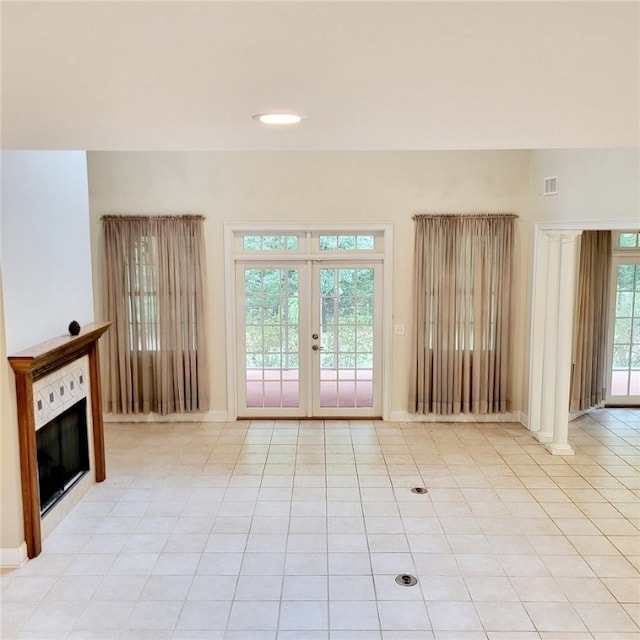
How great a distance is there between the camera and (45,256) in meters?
3.90

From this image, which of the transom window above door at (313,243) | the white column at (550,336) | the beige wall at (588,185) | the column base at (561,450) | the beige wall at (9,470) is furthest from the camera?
the transom window above door at (313,243)

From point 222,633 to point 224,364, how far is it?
372 cm

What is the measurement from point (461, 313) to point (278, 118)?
4762mm

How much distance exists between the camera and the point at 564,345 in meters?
5.43

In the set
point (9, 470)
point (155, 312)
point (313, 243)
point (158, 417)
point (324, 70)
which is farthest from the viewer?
point (158, 417)

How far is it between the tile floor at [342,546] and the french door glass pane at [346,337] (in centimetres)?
86

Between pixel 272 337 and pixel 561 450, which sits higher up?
pixel 272 337

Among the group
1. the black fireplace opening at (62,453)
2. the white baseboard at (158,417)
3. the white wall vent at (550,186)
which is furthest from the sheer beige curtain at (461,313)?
the black fireplace opening at (62,453)

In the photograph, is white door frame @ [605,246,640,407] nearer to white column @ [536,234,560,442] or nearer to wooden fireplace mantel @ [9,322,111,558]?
white column @ [536,234,560,442]

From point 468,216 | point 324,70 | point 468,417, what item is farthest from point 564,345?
point 324,70

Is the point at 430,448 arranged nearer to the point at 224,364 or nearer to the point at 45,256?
the point at 224,364

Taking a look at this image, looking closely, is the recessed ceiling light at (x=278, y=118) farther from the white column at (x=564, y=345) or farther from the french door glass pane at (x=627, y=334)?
the french door glass pane at (x=627, y=334)

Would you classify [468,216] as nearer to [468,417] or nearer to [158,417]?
[468,417]

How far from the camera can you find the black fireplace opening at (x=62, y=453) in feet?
13.0
